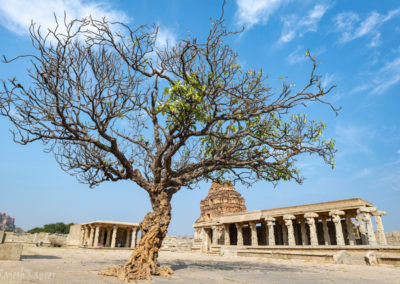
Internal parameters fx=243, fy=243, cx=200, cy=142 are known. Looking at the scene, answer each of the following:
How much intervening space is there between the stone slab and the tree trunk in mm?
4878

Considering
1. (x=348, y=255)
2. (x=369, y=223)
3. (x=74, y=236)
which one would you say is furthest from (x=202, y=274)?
(x=74, y=236)

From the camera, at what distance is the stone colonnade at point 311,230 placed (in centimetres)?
2512

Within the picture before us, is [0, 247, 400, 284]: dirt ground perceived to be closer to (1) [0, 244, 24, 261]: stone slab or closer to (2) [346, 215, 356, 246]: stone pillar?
(1) [0, 244, 24, 261]: stone slab

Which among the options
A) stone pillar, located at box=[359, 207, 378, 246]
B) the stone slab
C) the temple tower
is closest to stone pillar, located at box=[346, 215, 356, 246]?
stone pillar, located at box=[359, 207, 378, 246]

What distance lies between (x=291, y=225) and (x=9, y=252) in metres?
26.7

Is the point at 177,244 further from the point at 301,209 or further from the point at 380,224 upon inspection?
the point at 380,224

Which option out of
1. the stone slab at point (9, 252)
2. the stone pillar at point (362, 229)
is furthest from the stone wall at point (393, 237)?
the stone slab at point (9, 252)

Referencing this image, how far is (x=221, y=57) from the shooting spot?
7941 mm

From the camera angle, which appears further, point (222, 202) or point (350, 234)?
point (222, 202)

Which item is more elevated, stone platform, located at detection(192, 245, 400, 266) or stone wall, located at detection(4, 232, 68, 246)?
stone platform, located at detection(192, 245, 400, 266)

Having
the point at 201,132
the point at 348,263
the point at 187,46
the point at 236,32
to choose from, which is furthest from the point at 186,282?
the point at 348,263

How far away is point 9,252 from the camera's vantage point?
30.7ft

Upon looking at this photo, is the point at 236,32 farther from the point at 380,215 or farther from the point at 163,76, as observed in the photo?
the point at 380,215

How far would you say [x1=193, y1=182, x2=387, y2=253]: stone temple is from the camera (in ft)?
82.0
